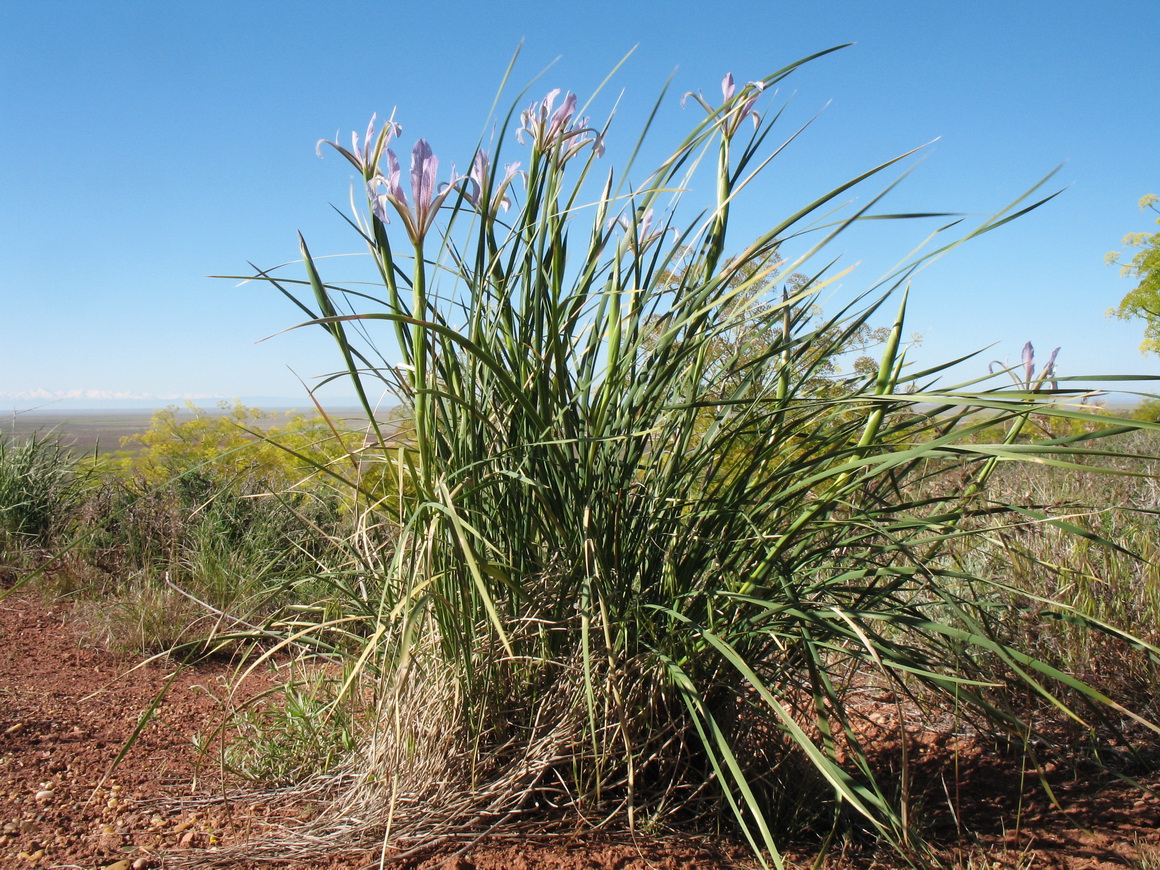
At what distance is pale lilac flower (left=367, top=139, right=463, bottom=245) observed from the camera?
1446 millimetres

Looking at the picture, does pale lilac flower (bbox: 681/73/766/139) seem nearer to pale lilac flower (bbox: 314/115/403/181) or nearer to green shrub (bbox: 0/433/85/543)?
pale lilac flower (bbox: 314/115/403/181)

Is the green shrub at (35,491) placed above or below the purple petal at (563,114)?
below

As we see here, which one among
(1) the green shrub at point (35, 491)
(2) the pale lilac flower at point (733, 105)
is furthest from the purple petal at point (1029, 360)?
(1) the green shrub at point (35, 491)

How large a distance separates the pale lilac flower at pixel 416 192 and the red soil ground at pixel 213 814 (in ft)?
3.86

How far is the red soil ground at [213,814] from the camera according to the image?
1.65m

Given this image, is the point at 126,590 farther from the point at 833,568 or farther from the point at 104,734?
the point at 833,568

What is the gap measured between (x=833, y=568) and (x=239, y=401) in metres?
8.52

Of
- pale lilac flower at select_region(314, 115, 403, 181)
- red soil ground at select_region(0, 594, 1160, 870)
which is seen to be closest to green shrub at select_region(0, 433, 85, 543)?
red soil ground at select_region(0, 594, 1160, 870)

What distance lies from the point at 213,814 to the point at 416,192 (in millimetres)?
1582

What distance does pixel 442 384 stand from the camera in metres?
1.82

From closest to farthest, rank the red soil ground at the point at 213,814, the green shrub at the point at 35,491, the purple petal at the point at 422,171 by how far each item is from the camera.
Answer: the purple petal at the point at 422,171 → the red soil ground at the point at 213,814 → the green shrub at the point at 35,491

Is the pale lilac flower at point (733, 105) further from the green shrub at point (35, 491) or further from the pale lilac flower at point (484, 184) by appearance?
the green shrub at point (35, 491)

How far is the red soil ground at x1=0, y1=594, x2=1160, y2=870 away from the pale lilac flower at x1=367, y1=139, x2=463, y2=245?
3.86 ft

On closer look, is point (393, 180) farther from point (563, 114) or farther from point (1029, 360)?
point (1029, 360)
